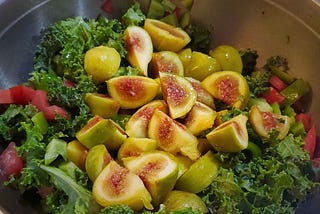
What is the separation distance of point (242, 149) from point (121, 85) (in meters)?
0.49

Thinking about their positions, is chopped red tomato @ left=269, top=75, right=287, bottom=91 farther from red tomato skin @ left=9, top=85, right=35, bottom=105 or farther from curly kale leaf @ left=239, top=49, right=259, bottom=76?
red tomato skin @ left=9, top=85, right=35, bottom=105

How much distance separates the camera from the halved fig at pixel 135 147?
5.95 feet

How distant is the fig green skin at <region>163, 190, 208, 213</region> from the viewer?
5.43ft

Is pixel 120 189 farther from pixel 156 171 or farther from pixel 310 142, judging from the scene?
pixel 310 142

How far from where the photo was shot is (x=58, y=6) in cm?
223

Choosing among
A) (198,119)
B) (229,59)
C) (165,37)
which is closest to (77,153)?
(198,119)

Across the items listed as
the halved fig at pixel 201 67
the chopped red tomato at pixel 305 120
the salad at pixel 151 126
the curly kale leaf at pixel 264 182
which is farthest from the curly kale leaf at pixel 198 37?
the curly kale leaf at pixel 264 182

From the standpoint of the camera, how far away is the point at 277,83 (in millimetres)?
2170

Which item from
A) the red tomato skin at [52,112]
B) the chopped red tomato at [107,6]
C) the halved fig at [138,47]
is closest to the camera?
the red tomato skin at [52,112]

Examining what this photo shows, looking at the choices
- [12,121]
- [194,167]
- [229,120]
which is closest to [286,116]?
[229,120]

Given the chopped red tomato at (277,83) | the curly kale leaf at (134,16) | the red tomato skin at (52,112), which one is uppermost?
the curly kale leaf at (134,16)

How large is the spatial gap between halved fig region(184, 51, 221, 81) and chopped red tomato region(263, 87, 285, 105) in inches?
8.4

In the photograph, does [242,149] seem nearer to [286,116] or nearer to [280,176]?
[280,176]

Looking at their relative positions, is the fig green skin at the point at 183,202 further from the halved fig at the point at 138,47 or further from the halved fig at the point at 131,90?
the halved fig at the point at 138,47
